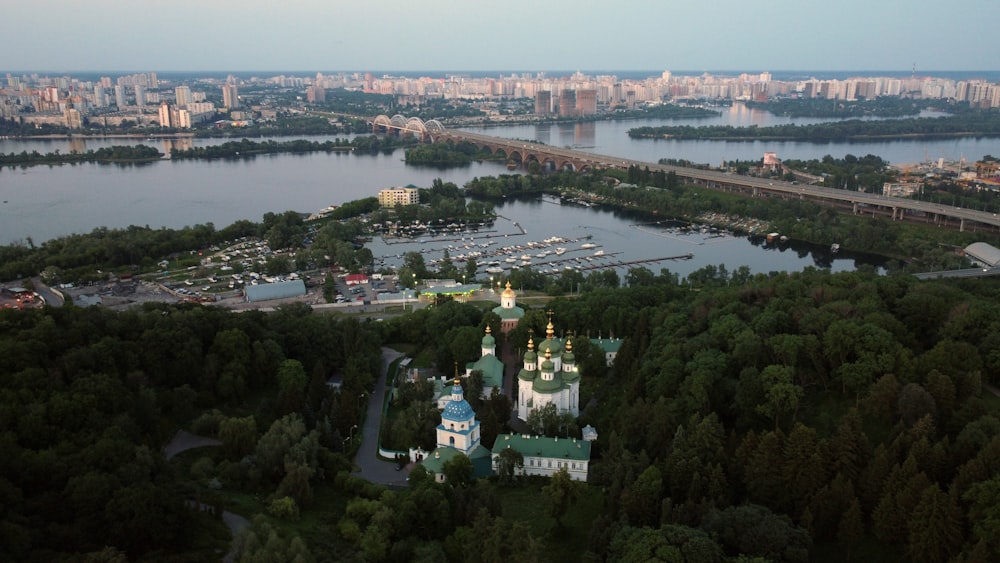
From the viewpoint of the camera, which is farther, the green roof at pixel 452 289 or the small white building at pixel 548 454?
the green roof at pixel 452 289

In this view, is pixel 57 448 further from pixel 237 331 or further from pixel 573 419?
pixel 573 419

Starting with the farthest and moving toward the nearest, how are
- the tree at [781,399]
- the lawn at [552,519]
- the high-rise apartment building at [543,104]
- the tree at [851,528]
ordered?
1. the high-rise apartment building at [543,104]
2. the tree at [781,399]
3. the lawn at [552,519]
4. the tree at [851,528]

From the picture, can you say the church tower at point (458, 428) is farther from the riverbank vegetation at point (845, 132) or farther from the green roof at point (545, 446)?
the riverbank vegetation at point (845, 132)

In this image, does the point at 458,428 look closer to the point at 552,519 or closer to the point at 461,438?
the point at 461,438

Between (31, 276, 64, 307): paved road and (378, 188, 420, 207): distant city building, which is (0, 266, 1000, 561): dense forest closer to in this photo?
(31, 276, 64, 307): paved road

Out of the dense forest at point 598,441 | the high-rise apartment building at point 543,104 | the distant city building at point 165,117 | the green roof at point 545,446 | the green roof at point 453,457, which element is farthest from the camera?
the high-rise apartment building at point 543,104

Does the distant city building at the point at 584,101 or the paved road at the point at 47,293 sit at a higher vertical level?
the distant city building at the point at 584,101

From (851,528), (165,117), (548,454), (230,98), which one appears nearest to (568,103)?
(230,98)

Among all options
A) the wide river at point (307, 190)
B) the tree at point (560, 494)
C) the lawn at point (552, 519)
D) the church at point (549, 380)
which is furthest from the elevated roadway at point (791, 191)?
the tree at point (560, 494)
